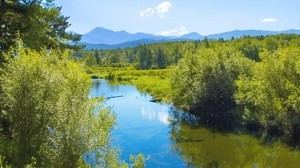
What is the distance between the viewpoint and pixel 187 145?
47.0 m

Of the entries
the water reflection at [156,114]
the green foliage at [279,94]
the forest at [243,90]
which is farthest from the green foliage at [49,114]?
the water reflection at [156,114]

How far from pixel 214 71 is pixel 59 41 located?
24779 millimetres

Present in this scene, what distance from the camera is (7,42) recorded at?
3359 cm

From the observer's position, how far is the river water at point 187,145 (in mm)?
39938

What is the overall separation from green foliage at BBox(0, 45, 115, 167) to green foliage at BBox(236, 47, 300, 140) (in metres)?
26.8

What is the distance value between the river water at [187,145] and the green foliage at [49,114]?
8436 millimetres

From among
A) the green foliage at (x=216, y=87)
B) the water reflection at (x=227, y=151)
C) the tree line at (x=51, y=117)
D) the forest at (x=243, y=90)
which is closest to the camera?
the tree line at (x=51, y=117)

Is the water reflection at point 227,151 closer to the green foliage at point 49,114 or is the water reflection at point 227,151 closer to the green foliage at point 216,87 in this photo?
the green foliage at point 216,87

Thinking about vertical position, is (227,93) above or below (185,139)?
above

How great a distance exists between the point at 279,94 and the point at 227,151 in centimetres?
1066

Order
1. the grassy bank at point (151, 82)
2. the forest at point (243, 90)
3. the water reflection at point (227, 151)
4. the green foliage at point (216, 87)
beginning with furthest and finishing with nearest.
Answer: the grassy bank at point (151, 82)
the green foliage at point (216, 87)
the forest at point (243, 90)
the water reflection at point (227, 151)

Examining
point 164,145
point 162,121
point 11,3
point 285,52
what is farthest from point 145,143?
point 11,3

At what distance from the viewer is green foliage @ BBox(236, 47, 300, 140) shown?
45.0 m

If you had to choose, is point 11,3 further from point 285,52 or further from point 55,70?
point 285,52
